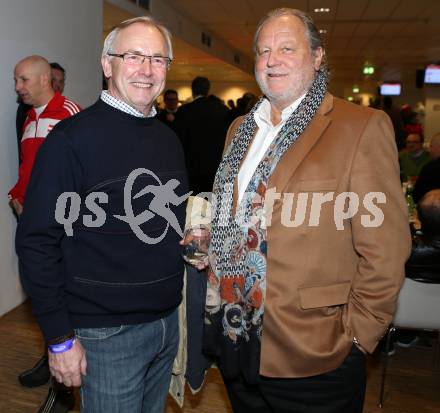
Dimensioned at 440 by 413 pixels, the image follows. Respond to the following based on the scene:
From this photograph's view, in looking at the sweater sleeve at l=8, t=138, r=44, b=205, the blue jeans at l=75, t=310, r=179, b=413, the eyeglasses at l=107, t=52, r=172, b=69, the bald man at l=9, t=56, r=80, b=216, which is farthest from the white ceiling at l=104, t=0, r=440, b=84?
the blue jeans at l=75, t=310, r=179, b=413

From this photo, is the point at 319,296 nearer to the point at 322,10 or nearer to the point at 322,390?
the point at 322,390

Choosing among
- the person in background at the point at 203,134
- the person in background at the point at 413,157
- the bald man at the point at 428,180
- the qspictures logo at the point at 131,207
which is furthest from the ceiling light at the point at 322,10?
the qspictures logo at the point at 131,207

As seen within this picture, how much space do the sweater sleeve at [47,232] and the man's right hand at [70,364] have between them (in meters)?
0.07

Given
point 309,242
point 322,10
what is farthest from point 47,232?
point 322,10

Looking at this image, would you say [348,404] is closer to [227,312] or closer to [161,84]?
[227,312]

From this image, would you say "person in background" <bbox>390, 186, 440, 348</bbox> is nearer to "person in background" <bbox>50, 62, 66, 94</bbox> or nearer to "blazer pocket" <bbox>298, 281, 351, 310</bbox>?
"blazer pocket" <bbox>298, 281, 351, 310</bbox>

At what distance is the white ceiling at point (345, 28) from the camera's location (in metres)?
8.59

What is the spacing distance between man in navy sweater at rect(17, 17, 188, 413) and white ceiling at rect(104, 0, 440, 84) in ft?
14.7

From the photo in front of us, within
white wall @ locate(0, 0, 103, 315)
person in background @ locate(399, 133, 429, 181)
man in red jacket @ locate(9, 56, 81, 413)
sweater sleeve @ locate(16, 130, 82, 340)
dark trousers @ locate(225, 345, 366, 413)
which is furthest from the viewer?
person in background @ locate(399, 133, 429, 181)

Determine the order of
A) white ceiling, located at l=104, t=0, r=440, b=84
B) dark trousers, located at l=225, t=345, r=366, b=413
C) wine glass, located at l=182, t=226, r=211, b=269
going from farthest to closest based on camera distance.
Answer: white ceiling, located at l=104, t=0, r=440, b=84
wine glass, located at l=182, t=226, r=211, b=269
dark trousers, located at l=225, t=345, r=366, b=413

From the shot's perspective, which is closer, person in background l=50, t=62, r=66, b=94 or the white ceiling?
person in background l=50, t=62, r=66, b=94

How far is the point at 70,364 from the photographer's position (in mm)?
1475

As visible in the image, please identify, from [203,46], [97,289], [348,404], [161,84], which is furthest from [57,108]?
[203,46]

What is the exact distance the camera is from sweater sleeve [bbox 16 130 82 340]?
4.59 ft
